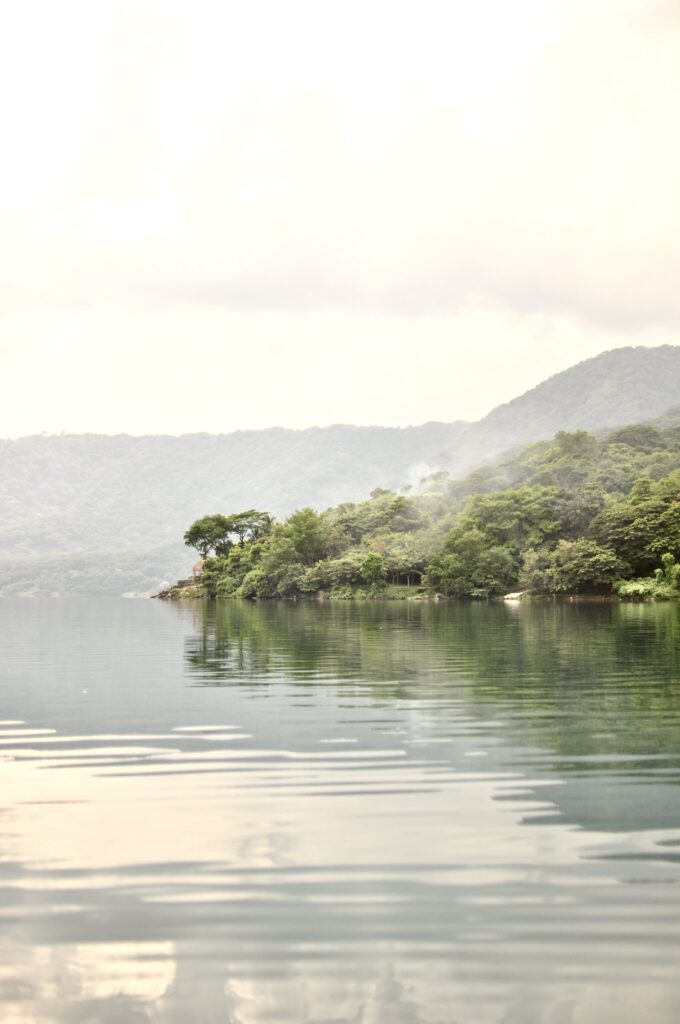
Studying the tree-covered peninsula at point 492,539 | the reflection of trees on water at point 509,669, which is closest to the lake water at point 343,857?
the reflection of trees on water at point 509,669

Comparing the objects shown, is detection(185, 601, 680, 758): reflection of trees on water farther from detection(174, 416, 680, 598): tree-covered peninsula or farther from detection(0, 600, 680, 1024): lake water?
detection(174, 416, 680, 598): tree-covered peninsula

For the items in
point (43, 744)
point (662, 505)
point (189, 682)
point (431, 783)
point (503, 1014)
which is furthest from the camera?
point (662, 505)

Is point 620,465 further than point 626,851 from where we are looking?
Yes

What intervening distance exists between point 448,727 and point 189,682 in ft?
26.9

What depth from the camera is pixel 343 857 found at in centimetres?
852

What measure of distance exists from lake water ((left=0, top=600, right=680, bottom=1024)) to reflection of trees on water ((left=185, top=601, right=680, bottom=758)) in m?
0.14

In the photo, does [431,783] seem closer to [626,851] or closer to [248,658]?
[626,851]

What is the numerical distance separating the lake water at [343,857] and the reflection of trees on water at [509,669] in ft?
0.47

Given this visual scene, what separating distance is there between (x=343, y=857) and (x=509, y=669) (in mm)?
15228

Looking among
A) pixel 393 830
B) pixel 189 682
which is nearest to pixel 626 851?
pixel 393 830

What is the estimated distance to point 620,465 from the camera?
12394 centimetres

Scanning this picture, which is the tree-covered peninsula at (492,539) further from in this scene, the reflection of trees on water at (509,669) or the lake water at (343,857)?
the lake water at (343,857)

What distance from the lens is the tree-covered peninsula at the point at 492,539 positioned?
265 ft

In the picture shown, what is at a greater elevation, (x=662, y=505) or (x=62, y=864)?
(x=662, y=505)
